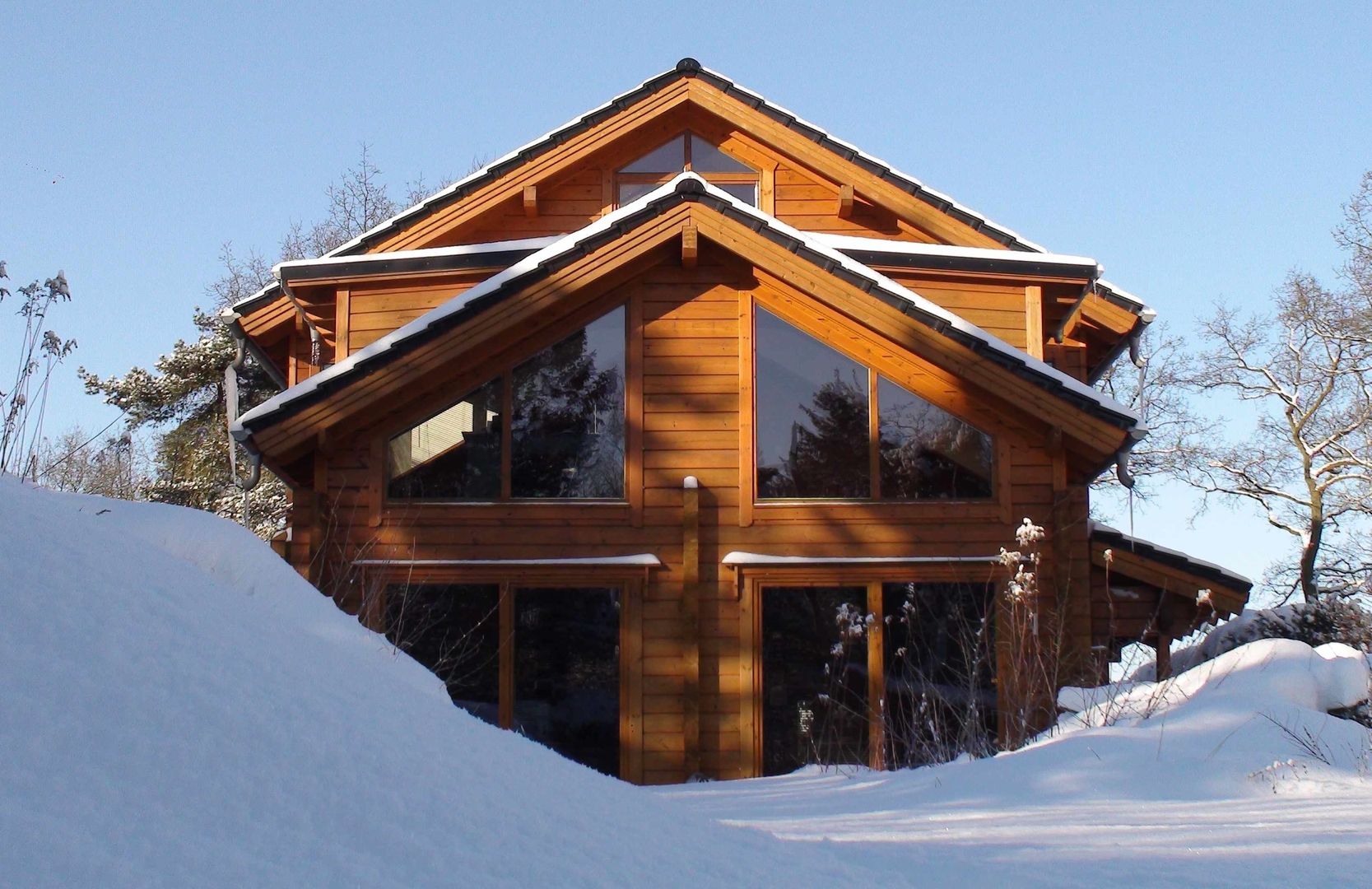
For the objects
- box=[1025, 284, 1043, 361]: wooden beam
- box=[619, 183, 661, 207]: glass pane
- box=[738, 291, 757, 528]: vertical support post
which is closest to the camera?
box=[738, 291, 757, 528]: vertical support post

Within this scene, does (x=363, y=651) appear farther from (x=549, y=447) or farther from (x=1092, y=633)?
(x=1092, y=633)

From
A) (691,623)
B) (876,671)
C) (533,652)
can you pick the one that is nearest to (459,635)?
(533,652)

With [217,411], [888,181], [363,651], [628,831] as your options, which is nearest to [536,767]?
[628,831]

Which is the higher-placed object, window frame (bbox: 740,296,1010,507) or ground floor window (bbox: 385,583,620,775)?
window frame (bbox: 740,296,1010,507)

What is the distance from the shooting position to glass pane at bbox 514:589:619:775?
9.88 meters

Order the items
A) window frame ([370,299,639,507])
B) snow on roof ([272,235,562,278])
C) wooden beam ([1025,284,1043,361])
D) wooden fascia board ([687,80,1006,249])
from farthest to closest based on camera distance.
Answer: wooden fascia board ([687,80,1006,249]), wooden beam ([1025,284,1043,361]), snow on roof ([272,235,562,278]), window frame ([370,299,639,507])

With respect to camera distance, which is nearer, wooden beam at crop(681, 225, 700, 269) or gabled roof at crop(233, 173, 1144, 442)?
gabled roof at crop(233, 173, 1144, 442)

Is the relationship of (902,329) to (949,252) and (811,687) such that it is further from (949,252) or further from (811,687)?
(811,687)

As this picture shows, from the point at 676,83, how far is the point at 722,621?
234 inches

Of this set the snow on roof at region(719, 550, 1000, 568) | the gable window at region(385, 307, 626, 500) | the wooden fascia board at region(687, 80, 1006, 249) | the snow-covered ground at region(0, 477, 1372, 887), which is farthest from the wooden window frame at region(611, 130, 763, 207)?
the snow-covered ground at region(0, 477, 1372, 887)

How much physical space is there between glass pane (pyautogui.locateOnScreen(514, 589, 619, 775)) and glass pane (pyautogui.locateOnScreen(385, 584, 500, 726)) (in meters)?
0.21

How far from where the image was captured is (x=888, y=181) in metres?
12.6

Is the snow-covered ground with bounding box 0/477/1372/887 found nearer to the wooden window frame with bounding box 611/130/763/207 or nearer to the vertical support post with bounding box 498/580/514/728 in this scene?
the vertical support post with bounding box 498/580/514/728

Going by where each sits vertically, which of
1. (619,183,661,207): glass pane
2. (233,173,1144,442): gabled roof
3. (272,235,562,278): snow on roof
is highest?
(619,183,661,207): glass pane
